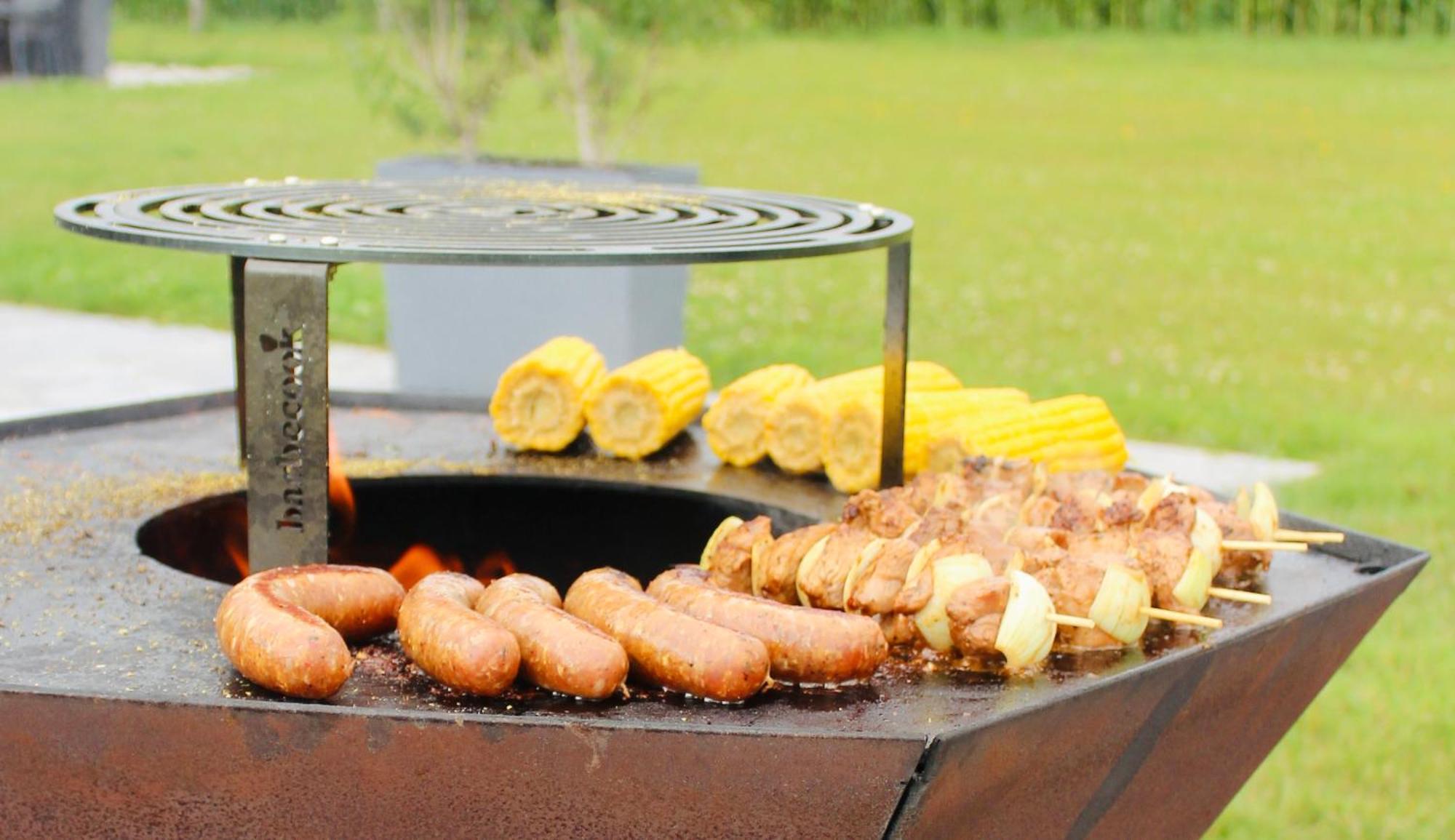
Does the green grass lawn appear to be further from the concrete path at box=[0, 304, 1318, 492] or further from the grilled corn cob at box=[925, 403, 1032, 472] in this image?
the grilled corn cob at box=[925, 403, 1032, 472]

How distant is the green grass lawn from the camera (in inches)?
217

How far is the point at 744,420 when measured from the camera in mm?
3824

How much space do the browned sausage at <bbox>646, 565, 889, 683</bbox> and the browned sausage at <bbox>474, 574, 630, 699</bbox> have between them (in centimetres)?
20

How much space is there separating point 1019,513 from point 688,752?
110 centimetres

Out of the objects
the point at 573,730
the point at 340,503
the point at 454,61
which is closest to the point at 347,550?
the point at 340,503

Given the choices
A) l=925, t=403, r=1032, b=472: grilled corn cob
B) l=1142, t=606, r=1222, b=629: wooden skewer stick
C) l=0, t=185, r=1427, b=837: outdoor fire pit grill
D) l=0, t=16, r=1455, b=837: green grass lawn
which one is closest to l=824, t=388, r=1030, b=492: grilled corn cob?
l=925, t=403, r=1032, b=472: grilled corn cob

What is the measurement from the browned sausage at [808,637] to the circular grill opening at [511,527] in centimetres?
112

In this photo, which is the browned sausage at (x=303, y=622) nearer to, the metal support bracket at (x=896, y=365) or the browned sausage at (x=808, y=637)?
the browned sausage at (x=808, y=637)

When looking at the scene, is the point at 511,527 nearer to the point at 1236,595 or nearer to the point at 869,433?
the point at 869,433

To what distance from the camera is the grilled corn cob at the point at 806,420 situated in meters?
3.70

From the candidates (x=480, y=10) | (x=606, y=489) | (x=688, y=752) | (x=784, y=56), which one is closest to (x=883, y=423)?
(x=606, y=489)

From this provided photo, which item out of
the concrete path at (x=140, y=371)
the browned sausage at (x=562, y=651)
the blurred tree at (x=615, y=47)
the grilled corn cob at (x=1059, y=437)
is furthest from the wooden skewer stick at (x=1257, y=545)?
the blurred tree at (x=615, y=47)

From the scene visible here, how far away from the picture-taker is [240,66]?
86.7 feet

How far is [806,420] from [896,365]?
44 centimetres
